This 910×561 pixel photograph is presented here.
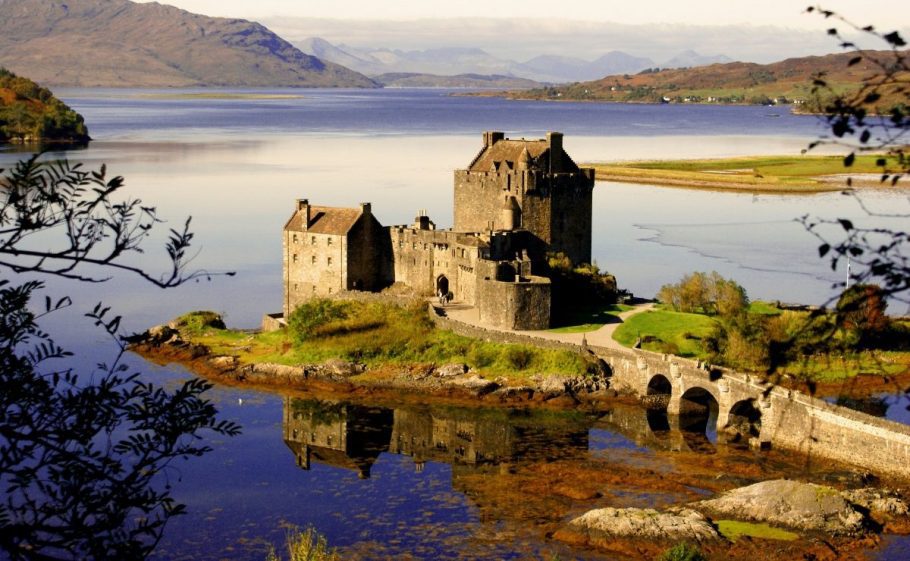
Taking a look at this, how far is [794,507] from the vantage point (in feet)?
126

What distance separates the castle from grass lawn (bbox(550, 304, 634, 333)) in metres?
3.43

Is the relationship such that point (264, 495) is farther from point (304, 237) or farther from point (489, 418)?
point (304, 237)

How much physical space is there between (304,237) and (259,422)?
1575 centimetres

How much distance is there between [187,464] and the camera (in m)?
46.4

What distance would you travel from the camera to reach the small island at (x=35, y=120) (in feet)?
550

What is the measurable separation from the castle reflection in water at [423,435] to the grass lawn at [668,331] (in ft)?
22.4

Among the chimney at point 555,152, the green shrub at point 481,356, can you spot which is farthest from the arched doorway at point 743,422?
the chimney at point 555,152

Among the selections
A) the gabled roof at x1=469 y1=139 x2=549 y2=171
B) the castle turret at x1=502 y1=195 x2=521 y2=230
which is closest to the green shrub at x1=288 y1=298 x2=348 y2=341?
the castle turret at x1=502 y1=195 x2=521 y2=230

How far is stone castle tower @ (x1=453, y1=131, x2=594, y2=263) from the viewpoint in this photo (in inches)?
2581

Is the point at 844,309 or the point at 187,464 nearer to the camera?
the point at 844,309

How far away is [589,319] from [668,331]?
4225 mm

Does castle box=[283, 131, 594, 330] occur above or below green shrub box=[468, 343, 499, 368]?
above

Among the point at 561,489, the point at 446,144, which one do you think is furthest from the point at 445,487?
the point at 446,144

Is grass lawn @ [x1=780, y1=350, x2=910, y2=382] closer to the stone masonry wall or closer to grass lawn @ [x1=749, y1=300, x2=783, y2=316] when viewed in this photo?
grass lawn @ [x1=749, y1=300, x2=783, y2=316]
